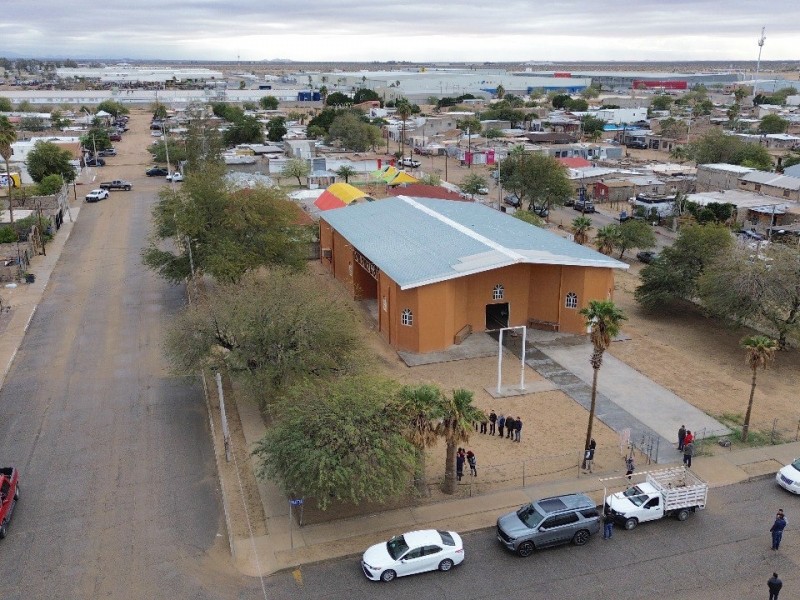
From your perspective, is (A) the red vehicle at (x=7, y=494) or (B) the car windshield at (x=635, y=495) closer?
(A) the red vehicle at (x=7, y=494)

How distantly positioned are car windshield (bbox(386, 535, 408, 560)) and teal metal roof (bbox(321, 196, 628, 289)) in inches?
579

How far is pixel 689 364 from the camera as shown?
105 feet

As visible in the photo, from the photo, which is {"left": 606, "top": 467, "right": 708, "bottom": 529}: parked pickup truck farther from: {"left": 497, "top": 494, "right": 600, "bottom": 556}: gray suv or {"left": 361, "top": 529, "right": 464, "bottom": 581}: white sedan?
{"left": 361, "top": 529, "right": 464, "bottom": 581}: white sedan

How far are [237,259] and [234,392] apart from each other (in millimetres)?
9625

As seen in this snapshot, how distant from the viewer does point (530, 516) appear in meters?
19.3

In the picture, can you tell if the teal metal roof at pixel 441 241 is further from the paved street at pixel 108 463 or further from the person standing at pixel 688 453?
the person standing at pixel 688 453

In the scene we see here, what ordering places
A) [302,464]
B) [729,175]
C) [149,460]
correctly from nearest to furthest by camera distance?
1. [302,464]
2. [149,460]
3. [729,175]

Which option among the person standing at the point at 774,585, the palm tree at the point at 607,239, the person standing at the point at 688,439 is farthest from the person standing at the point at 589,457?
the palm tree at the point at 607,239

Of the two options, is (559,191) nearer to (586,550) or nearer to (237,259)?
(237,259)

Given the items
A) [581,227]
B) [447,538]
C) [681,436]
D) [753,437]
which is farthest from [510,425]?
[581,227]

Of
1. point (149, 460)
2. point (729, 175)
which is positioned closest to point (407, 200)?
point (149, 460)

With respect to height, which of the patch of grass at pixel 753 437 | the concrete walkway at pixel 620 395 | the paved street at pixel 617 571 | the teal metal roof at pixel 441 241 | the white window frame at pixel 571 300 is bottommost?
the concrete walkway at pixel 620 395

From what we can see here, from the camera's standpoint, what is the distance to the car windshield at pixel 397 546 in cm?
1794

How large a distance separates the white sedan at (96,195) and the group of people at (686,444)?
63.1m
